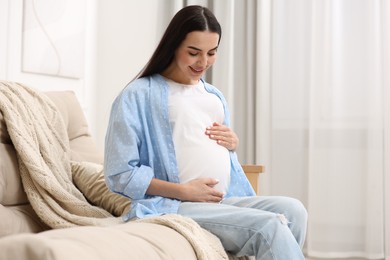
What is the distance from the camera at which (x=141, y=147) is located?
1858 mm

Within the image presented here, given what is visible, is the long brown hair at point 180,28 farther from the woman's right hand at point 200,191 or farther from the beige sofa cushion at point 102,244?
the beige sofa cushion at point 102,244

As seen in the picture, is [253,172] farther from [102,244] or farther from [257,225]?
[102,244]

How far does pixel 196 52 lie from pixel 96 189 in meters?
0.51

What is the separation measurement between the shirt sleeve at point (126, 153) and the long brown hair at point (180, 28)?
18 cm

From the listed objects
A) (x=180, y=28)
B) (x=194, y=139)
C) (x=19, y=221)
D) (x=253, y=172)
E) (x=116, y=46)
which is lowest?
(x=19, y=221)

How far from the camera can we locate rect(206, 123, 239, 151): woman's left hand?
1.95 m

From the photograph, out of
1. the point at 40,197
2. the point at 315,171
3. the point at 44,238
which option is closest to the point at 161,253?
the point at 44,238

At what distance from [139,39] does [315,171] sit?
117 centimetres

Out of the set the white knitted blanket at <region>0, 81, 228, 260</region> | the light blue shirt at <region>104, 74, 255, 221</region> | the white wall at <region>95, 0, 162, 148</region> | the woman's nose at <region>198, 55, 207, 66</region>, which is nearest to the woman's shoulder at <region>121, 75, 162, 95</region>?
the light blue shirt at <region>104, 74, 255, 221</region>

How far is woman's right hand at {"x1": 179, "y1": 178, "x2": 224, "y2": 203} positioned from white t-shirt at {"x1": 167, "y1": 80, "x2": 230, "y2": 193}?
4 cm

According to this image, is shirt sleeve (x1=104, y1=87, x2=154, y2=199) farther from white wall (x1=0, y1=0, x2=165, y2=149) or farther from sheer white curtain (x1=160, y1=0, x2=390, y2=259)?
sheer white curtain (x1=160, y1=0, x2=390, y2=259)

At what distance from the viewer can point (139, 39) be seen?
11.6ft

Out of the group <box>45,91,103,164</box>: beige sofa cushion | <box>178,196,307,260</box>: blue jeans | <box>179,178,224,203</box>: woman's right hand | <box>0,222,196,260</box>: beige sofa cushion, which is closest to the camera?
<box>0,222,196,260</box>: beige sofa cushion

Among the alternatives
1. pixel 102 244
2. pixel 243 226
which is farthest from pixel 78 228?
pixel 243 226
